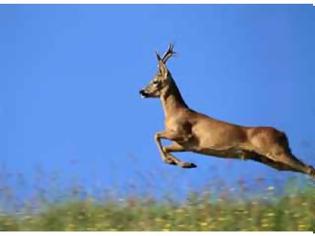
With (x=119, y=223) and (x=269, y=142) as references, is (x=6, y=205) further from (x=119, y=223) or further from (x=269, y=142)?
(x=269, y=142)

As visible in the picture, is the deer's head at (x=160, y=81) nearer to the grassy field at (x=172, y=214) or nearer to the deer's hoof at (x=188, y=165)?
the deer's hoof at (x=188, y=165)

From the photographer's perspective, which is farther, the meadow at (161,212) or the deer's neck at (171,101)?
the deer's neck at (171,101)

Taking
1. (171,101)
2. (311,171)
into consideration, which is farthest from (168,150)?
(311,171)

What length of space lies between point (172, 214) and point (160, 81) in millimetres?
694

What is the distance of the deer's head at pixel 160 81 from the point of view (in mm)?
5242

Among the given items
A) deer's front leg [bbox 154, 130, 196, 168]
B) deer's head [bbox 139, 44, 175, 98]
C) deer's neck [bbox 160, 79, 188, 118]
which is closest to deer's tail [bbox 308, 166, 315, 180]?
deer's front leg [bbox 154, 130, 196, 168]

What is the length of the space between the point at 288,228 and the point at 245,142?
0.49 m

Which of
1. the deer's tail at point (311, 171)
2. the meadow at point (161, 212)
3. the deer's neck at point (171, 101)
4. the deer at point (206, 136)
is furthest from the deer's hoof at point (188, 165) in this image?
the deer's tail at point (311, 171)

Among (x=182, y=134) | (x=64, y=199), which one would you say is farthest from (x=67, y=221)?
(x=182, y=134)

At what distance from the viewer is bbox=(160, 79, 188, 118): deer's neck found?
5262 mm

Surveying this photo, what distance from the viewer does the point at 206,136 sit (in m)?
5.24

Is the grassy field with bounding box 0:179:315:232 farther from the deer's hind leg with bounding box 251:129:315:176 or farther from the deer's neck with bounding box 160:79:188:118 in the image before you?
the deer's neck with bounding box 160:79:188:118

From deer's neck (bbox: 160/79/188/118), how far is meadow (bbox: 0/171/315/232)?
44 centimetres

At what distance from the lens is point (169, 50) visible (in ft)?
17.2
